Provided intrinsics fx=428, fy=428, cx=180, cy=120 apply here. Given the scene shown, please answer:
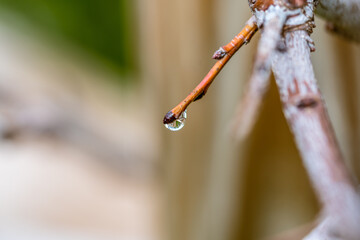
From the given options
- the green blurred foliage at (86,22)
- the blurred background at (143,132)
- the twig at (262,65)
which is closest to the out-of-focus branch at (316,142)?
the twig at (262,65)

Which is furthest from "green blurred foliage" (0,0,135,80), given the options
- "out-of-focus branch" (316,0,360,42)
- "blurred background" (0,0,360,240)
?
"out-of-focus branch" (316,0,360,42)

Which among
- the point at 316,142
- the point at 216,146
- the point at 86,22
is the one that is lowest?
the point at 216,146

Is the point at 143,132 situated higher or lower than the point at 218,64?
lower

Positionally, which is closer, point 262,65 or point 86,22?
point 262,65

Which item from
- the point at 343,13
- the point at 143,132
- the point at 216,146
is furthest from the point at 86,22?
the point at 343,13

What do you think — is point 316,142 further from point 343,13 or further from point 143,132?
point 143,132

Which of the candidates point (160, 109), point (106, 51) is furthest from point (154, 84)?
point (106, 51)

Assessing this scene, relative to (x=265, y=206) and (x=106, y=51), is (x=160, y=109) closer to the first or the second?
(x=265, y=206)

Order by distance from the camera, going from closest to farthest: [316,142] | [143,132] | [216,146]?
[316,142] < [216,146] < [143,132]
